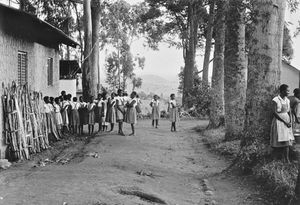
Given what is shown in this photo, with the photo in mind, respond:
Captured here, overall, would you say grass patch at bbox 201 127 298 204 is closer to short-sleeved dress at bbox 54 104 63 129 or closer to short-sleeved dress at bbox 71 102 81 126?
short-sleeved dress at bbox 54 104 63 129

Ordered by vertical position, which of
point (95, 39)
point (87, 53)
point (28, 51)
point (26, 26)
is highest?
point (95, 39)

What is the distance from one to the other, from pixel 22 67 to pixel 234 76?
690cm

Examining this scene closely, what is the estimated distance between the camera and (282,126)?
30.0 feet

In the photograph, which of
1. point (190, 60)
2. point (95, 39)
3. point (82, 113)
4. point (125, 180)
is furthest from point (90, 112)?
point (190, 60)

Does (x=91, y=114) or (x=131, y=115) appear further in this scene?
(x=91, y=114)

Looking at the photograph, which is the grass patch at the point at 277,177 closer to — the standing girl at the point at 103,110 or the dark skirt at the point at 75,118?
the standing girl at the point at 103,110

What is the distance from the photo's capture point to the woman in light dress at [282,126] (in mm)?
9078

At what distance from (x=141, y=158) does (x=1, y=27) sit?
5.28 metres

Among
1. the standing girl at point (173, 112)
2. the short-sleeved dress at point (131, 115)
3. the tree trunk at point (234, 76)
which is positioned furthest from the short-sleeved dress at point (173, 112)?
the tree trunk at point (234, 76)

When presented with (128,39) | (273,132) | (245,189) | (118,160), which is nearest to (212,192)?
(245,189)

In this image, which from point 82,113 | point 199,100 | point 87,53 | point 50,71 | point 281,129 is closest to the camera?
point 281,129

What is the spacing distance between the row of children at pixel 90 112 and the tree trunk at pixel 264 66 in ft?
22.3

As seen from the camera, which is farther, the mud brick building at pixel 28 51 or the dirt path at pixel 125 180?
the mud brick building at pixel 28 51

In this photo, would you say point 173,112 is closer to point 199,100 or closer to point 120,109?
point 120,109
